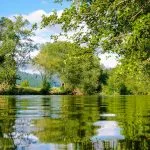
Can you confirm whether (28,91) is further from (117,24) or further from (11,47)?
(117,24)

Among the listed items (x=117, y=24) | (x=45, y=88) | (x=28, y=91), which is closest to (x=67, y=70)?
(x=45, y=88)

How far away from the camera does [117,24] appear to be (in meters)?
29.5

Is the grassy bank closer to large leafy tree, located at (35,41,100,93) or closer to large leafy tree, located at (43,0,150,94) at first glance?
large leafy tree, located at (35,41,100,93)

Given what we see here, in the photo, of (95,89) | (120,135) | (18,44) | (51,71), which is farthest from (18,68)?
(120,135)

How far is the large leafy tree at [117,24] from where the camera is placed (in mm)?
24484

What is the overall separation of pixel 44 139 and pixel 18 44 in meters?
111

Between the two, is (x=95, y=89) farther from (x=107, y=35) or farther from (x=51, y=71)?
(x=107, y=35)

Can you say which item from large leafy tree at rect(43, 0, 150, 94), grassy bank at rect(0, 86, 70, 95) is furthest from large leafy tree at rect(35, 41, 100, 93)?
large leafy tree at rect(43, 0, 150, 94)

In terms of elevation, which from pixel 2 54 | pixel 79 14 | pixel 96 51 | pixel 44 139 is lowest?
pixel 44 139

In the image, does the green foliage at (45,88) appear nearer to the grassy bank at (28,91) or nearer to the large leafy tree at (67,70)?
the grassy bank at (28,91)

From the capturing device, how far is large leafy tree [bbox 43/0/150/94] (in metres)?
24.5

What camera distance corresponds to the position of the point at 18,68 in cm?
12169

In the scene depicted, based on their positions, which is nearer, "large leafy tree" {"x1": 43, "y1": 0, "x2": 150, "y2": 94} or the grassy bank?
"large leafy tree" {"x1": 43, "y1": 0, "x2": 150, "y2": 94}

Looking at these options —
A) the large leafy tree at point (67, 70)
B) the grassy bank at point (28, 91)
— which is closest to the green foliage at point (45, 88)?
the grassy bank at point (28, 91)
